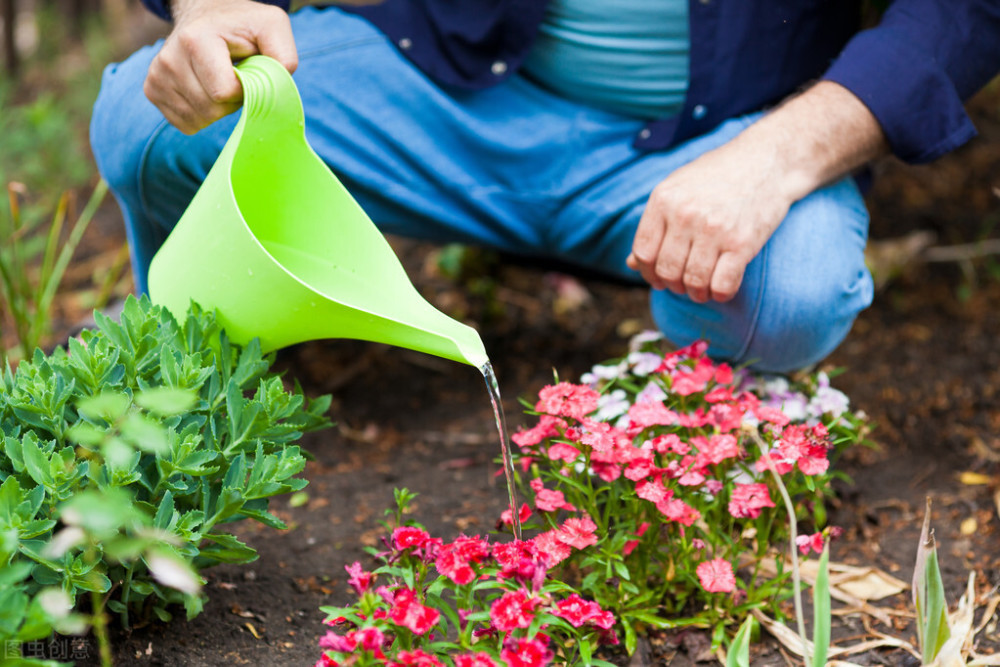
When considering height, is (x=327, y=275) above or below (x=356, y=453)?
above

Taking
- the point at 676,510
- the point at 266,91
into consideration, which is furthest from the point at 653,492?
the point at 266,91

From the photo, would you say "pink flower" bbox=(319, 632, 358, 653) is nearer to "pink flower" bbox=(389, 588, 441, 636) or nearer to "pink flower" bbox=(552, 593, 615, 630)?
"pink flower" bbox=(389, 588, 441, 636)

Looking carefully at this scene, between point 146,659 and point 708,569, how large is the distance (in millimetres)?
806

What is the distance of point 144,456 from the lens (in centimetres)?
120

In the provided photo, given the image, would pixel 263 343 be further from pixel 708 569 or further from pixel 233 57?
pixel 708 569

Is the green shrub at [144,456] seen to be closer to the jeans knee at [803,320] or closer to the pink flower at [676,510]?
the pink flower at [676,510]

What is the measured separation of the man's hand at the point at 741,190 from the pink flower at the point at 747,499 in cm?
34

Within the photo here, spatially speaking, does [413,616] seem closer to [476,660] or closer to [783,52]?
[476,660]

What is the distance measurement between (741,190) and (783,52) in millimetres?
467

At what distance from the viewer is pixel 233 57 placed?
4.71 ft

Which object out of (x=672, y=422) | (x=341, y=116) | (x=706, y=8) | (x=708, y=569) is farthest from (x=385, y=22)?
(x=708, y=569)

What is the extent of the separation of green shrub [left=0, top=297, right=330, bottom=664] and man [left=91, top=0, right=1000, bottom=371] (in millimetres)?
412

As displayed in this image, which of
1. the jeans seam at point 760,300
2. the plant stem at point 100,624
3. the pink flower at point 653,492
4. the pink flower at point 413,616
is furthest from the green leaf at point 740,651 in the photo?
the plant stem at point 100,624

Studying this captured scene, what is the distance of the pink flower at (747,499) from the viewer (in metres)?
1.29
